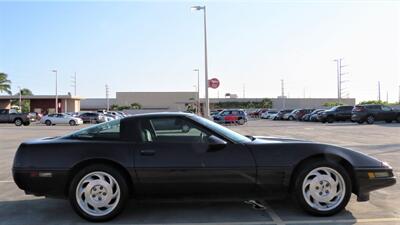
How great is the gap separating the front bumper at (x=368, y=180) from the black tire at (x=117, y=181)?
115 inches

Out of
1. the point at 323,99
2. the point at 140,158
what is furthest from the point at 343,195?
the point at 323,99

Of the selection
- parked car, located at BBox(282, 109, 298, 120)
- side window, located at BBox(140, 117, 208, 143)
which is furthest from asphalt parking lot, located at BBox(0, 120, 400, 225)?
parked car, located at BBox(282, 109, 298, 120)

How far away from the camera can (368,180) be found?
5953 mm

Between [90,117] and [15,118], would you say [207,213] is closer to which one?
[15,118]

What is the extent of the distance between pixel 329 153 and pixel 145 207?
2.64m

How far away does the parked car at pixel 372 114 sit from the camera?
37406mm

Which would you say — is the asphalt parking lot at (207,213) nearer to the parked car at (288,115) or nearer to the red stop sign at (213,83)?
the red stop sign at (213,83)

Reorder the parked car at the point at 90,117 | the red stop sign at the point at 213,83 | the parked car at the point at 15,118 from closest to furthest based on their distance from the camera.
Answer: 1. the red stop sign at the point at 213,83
2. the parked car at the point at 15,118
3. the parked car at the point at 90,117

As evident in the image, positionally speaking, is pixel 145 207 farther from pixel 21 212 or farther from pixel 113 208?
pixel 21 212

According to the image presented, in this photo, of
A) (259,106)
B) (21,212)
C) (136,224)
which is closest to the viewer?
(136,224)

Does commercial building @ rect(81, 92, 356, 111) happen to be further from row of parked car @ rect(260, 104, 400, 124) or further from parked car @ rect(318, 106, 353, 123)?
parked car @ rect(318, 106, 353, 123)

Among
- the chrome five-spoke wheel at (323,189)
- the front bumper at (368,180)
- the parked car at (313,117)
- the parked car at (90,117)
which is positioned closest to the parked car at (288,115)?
the parked car at (313,117)

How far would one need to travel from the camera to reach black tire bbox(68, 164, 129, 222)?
19.1 ft

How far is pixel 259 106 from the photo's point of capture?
118500mm
